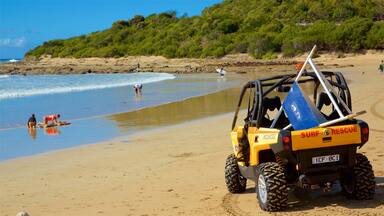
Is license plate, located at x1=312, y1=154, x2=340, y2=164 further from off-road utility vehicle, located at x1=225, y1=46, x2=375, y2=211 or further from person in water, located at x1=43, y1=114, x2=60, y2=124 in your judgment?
person in water, located at x1=43, y1=114, x2=60, y2=124

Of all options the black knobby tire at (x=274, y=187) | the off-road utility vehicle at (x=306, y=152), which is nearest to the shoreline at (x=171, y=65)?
the off-road utility vehicle at (x=306, y=152)

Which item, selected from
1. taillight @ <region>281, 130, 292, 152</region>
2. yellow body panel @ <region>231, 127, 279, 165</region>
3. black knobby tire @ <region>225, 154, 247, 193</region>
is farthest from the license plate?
black knobby tire @ <region>225, 154, 247, 193</region>

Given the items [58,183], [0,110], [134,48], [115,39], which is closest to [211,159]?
[58,183]

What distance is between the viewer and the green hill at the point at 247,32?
69625mm

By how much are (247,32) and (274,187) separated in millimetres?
87206

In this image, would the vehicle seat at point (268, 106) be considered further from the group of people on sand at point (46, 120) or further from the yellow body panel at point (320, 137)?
the group of people on sand at point (46, 120)

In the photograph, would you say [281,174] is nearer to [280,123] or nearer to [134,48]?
[280,123]

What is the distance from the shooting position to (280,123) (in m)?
7.47

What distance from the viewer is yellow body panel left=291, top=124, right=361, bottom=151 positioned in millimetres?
6305

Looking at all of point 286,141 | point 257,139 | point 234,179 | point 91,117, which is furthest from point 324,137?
point 91,117

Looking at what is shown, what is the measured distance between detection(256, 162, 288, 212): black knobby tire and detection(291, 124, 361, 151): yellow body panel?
42cm

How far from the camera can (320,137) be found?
631 centimetres

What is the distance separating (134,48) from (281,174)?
97.2m

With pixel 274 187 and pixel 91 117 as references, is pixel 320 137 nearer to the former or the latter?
pixel 274 187
